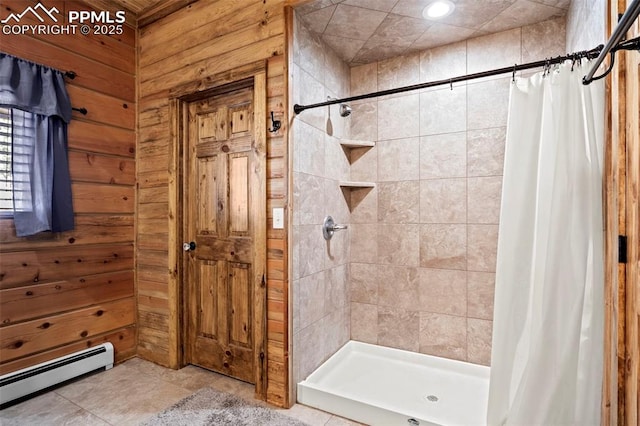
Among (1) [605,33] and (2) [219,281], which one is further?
(2) [219,281]

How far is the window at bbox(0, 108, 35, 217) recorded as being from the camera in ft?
6.58

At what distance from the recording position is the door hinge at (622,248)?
3.91 feet

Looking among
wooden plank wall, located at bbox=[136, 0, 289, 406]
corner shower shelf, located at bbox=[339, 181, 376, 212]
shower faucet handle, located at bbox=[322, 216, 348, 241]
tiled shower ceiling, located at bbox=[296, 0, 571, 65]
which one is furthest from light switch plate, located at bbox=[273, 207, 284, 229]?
tiled shower ceiling, located at bbox=[296, 0, 571, 65]

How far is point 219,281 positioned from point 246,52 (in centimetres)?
161

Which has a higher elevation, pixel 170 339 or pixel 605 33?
pixel 605 33

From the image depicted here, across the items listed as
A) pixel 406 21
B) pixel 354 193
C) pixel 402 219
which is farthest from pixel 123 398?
pixel 406 21

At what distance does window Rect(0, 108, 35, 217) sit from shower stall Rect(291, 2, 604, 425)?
5.60 feet

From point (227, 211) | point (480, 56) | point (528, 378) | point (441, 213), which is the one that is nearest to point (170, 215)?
point (227, 211)

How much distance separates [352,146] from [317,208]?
2.47ft

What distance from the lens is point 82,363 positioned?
2.29m

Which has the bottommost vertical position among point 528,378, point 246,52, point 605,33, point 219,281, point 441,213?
point 528,378

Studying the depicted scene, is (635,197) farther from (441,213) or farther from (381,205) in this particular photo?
(381,205)

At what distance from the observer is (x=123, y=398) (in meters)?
2.08

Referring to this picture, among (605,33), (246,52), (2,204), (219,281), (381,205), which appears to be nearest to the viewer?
(605,33)
